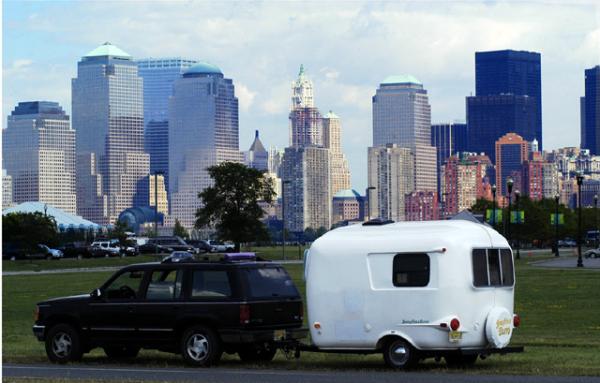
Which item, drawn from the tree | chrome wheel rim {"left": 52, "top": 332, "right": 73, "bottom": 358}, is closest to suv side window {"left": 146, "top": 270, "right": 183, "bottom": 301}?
chrome wheel rim {"left": 52, "top": 332, "right": 73, "bottom": 358}

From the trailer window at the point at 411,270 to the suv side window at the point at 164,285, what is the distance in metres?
3.96

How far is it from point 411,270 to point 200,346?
3.97 meters

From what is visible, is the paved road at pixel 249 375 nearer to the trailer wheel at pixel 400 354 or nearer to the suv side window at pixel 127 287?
the trailer wheel at pixel 400 354

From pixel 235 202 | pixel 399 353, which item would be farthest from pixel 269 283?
pixel 235 202

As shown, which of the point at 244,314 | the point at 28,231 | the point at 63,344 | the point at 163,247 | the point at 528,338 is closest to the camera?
the point at 244,314

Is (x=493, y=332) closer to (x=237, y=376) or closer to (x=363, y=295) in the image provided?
(x=363, y=295)

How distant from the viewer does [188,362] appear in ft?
79.6

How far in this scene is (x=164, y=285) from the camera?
2475 cm

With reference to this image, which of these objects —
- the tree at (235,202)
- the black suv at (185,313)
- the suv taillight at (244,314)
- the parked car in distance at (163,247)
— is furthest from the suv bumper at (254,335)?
the parked car in distance at (163,247)

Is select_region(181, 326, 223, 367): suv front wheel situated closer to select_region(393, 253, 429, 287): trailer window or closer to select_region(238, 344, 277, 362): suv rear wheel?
select_region(238, 344, 277, 362): suv rear wheel

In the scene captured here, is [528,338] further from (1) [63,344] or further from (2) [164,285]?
(1) [63,344]

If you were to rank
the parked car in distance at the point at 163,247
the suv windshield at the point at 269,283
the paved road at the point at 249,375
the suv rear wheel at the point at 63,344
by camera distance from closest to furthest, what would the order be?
the paved road at the point at 249,375 → the suv windshield at the point at 269,283 → the suv rear wheel at the point at 63,344 → the parked car in distance at the point at 163,247

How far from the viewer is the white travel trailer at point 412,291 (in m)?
22.5

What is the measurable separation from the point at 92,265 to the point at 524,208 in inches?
3891
